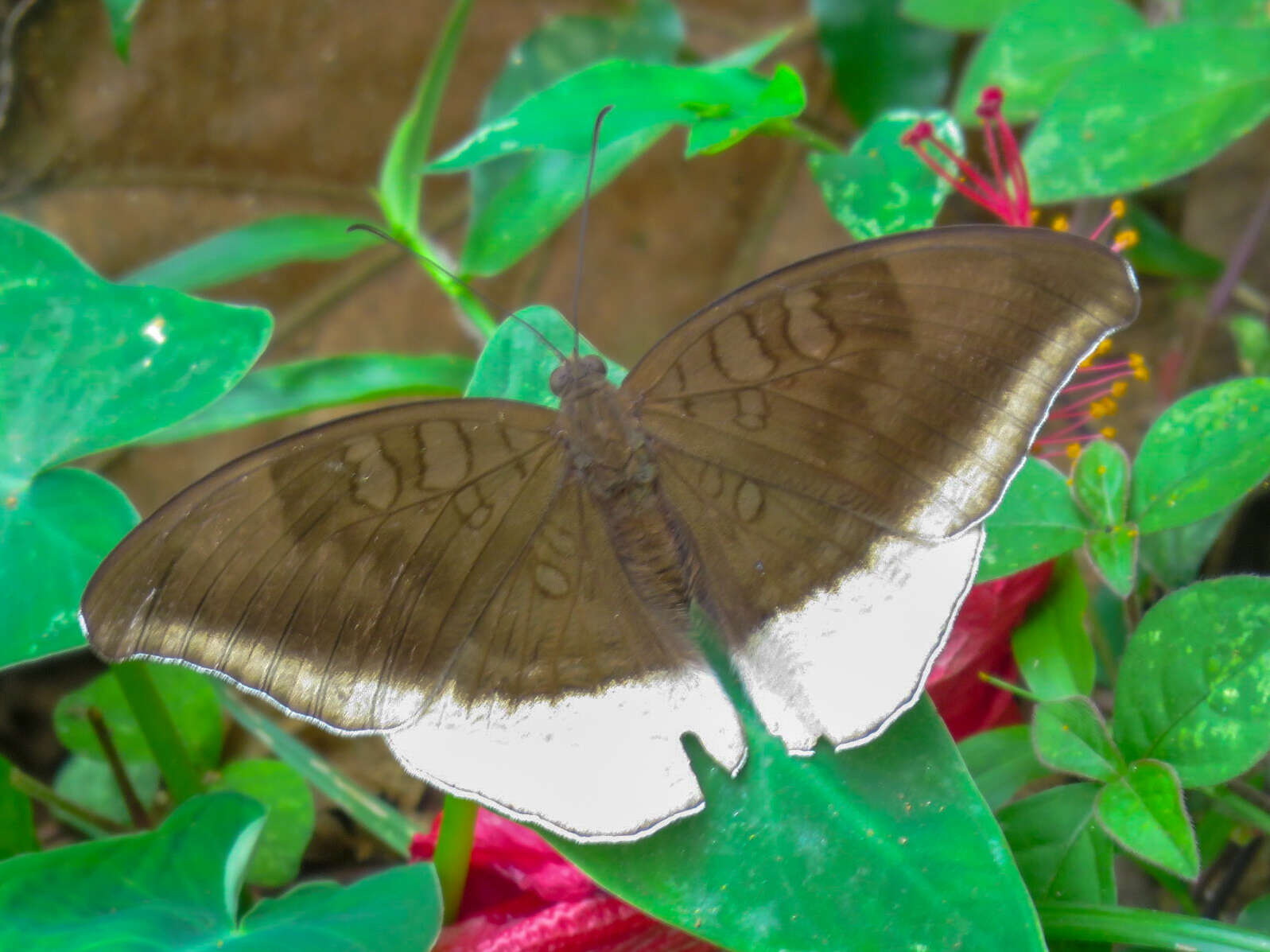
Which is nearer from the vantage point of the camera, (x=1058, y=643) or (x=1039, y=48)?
(x=1058, y=643)

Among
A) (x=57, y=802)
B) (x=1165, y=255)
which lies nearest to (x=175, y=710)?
(x=57, y=802)

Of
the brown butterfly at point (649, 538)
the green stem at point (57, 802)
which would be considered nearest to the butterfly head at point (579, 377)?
the brown butterfly at point (649, 538)

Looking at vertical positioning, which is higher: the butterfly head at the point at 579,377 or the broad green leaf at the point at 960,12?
the butterfly head at the point at 579,377

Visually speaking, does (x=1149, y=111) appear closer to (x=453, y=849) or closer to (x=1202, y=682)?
(x=1202, y=682)

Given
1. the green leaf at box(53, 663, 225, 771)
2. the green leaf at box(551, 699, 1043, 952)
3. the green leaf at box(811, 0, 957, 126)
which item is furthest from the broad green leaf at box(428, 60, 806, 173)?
the green leaf at box(811, 0, 957, 126)

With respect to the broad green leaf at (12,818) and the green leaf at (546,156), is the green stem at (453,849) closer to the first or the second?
the broad green leaf at (12,818)

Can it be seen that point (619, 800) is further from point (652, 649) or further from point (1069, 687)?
point (1069, 687)

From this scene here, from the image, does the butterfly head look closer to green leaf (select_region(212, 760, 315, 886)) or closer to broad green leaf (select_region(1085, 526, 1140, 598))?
broad green leaf (select_region(1085, 526, 1140, 598))
